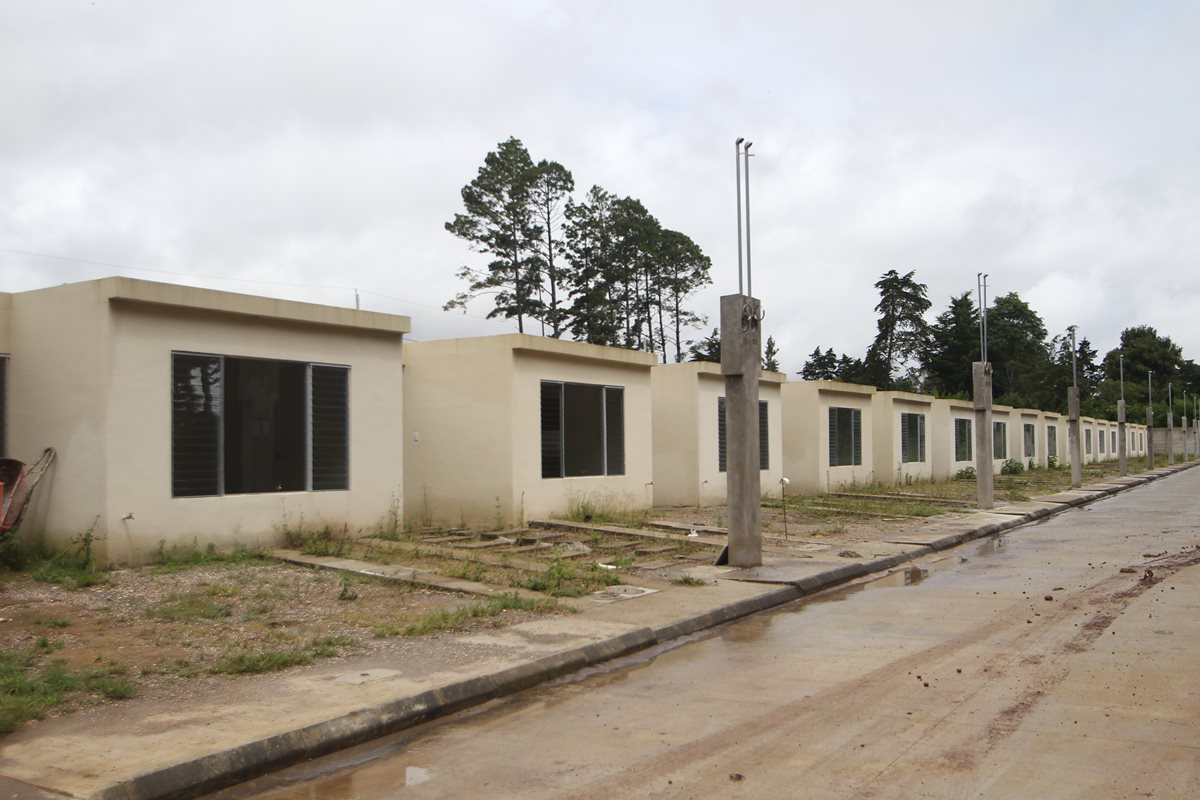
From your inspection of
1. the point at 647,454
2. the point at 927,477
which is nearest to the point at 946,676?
the point at 647,454

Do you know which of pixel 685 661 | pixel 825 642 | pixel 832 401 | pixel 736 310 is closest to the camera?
pixel 685 661

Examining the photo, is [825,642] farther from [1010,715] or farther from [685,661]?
[1010,715]

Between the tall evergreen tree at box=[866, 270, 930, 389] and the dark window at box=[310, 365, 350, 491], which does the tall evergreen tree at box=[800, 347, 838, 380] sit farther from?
the dark window at box=[310, 365, 350, 491]

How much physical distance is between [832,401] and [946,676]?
2300 centimetres

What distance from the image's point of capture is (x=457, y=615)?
30.5 ft

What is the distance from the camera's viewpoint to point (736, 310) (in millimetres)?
13094

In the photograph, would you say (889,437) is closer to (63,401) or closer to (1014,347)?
(63,401)

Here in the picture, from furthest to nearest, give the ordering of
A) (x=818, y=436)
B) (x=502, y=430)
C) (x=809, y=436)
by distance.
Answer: (x=809, y=436)
(x=818, y=436)
(x=502, y=430)

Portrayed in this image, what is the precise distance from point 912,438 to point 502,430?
2205 cm

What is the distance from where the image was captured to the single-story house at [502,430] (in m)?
17.2

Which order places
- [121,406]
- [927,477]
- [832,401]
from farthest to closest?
[927,477] → [832,401] → [121,406]

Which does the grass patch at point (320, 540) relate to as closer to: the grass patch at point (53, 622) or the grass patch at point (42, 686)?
the grass patch at point (53, 622)

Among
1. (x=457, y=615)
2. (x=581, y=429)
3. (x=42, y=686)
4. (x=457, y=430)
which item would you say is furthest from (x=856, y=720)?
(x=581, y=429)

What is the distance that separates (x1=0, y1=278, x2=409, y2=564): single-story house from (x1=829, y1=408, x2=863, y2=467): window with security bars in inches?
715
